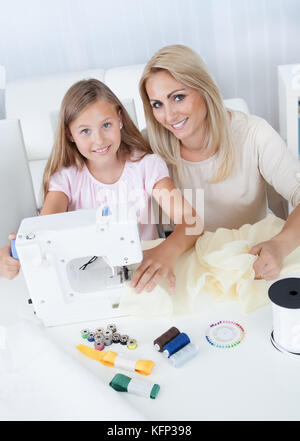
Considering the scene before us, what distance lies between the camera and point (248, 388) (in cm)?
91

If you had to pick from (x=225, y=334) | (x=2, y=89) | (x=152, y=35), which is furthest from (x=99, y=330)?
(x=2, y=89)

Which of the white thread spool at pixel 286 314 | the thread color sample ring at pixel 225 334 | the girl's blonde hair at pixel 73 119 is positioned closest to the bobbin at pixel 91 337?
the thread color sample ring at pixel 225 334

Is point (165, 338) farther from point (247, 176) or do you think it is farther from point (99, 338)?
point (247, 176)

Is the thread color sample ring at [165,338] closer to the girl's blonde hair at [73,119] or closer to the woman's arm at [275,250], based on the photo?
the woman's arm at [275,250]

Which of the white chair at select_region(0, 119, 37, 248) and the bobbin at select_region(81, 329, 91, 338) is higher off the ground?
the white chair at select_region(0, 119, 37, 248)

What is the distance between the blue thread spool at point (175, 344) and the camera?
1.01 meters

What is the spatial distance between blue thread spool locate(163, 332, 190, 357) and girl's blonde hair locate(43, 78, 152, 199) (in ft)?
2.39

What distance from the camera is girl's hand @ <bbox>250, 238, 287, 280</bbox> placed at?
1.18 metres

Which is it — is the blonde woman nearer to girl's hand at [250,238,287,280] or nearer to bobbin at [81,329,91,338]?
girl's hand at [250,238,287,280]

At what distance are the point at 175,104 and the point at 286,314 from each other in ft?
2.59

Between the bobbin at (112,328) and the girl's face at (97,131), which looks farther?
the girl's face at (97,131)

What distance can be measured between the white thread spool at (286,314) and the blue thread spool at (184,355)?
0.17 metres

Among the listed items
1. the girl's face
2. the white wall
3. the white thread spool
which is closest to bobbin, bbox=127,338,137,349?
the white thread spool
